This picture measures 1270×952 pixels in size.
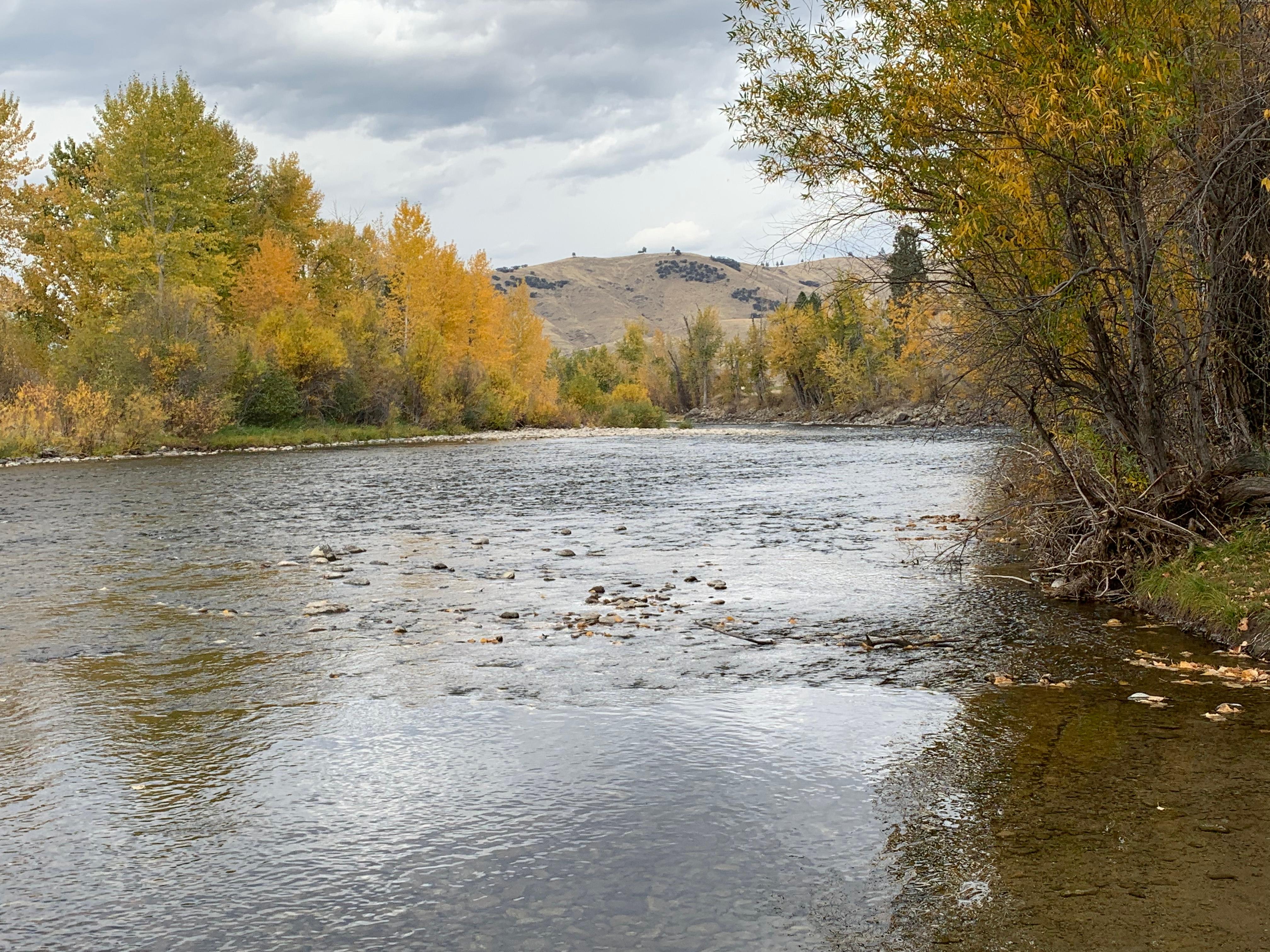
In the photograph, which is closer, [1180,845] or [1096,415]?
[1180,845]

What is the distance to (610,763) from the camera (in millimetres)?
7113

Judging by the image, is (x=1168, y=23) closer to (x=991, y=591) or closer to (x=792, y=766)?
(x=991, y=591)

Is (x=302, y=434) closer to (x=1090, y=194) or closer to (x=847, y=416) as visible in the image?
(x=1090, y=194)

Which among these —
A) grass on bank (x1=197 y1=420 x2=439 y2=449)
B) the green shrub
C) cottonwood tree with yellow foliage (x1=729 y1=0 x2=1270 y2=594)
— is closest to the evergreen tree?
cottonwood tree with yellow foliage (x1=729 y1=0 x2=1270 y2=594)

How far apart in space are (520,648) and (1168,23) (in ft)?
30.9

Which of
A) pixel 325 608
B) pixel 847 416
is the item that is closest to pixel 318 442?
pixel 325 608

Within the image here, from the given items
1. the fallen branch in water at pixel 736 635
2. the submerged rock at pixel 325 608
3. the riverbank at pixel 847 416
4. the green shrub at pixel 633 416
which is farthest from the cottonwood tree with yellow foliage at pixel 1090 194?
the green shrub at pixel 633 416

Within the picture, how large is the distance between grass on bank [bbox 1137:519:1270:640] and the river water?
0.53 m

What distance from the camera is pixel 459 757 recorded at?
723 centimetres

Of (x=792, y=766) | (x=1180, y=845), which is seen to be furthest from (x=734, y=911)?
(x=1180, y=845)

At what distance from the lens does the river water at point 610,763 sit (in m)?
4.95

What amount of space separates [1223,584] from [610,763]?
7153 mm

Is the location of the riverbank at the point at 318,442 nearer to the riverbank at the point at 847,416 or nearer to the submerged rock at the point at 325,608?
the riverbank at the point at 847,416

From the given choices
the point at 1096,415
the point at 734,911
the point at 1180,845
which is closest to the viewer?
the point at 734,911
